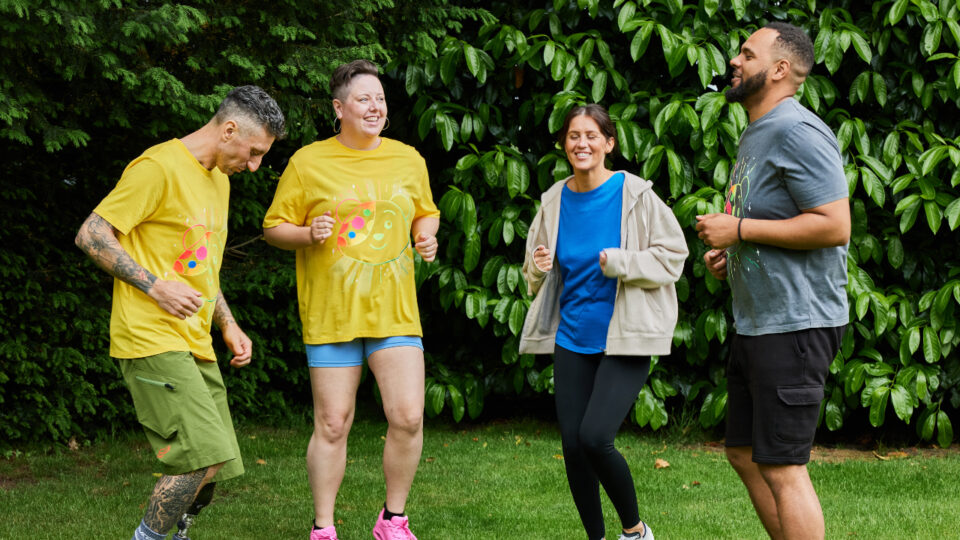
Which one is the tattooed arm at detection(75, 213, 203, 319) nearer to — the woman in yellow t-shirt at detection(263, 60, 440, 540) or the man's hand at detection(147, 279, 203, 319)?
the man's hand at detection(147, 279, 203, 319)

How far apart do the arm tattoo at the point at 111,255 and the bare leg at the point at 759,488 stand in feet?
7.15

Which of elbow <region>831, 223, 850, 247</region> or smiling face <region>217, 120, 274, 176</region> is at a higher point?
smiling face <region>217, 120, 274, 176</region>

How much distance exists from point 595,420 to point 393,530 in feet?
3.52

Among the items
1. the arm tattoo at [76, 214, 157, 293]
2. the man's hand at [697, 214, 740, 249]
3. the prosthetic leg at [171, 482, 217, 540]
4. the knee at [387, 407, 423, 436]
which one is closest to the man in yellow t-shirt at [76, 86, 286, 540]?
the arm tattoo at [76, 214, 157, 293]

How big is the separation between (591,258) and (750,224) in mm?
986

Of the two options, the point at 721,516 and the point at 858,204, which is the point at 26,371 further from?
the point at 858,204

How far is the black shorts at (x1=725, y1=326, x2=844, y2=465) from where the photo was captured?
3.05m

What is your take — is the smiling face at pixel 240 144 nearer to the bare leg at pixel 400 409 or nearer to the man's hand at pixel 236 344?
the man's hand at pixel 236 344

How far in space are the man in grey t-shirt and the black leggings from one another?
2.30ft

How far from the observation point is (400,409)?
165 inches

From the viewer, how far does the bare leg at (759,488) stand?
11.3 feet

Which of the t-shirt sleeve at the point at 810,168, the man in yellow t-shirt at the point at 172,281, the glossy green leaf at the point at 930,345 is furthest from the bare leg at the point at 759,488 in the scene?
the glossy green leaf at the point at 930,345

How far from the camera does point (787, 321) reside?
3.07m

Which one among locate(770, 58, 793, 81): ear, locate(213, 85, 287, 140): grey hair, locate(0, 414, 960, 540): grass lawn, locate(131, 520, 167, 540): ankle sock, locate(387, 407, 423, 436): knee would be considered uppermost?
locate(770, 58, 793, 81): ear
